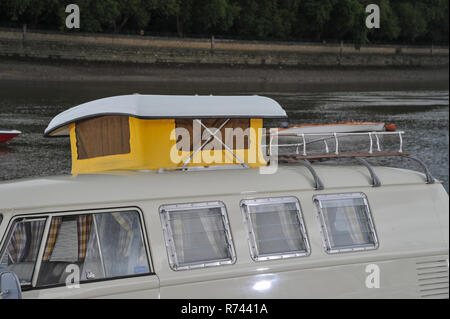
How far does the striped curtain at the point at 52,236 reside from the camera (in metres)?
4.42

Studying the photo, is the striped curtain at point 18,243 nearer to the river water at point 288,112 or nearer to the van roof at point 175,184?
the van roof at point 175,184

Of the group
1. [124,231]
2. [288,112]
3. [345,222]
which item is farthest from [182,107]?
[288,112]

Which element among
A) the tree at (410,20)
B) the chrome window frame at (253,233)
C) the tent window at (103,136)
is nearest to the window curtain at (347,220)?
the chrome window frame at (253,233)

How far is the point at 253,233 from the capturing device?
5121mm

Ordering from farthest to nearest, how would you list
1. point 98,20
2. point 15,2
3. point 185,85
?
1. point 98,20
2. point 185,85
3. point 15,2

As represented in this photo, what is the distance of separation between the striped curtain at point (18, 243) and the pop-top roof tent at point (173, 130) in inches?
58.9

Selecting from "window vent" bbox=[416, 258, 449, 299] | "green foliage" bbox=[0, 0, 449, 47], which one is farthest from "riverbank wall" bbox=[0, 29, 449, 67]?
"window vent" bbox=[416, 258, 449, 299]

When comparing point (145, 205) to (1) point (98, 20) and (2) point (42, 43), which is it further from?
(1) point (98, 20)

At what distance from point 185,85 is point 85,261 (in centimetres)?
3691

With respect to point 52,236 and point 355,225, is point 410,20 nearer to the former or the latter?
point 355,225

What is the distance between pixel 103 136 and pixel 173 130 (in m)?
0.81

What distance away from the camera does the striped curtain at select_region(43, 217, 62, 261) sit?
4.42 metres

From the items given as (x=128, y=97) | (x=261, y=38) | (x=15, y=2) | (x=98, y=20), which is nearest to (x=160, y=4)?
(x=98, y=20)

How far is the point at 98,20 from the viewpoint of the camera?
46.4 m
